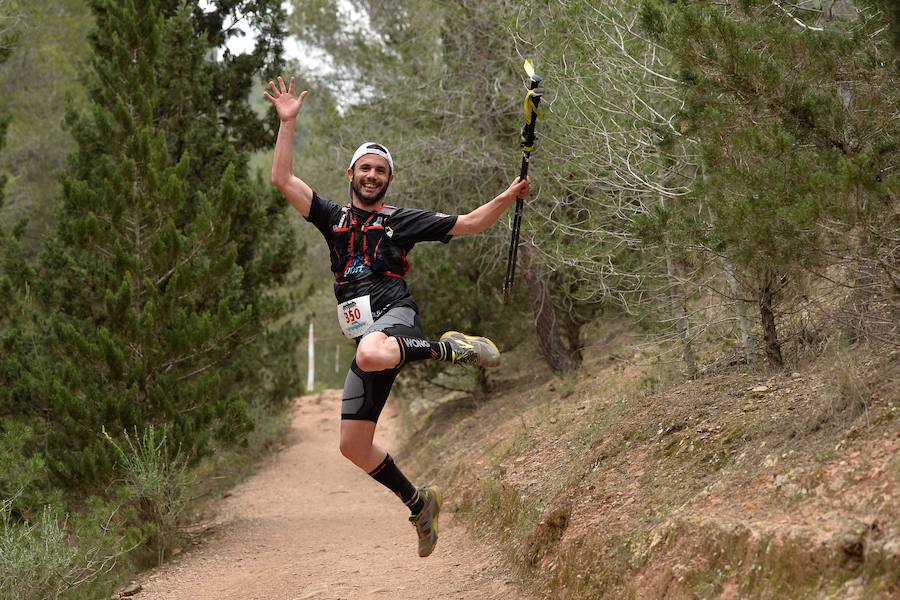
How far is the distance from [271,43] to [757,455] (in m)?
10.4

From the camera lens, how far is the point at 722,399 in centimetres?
608

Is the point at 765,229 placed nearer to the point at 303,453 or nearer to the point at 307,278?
the point at 303,453

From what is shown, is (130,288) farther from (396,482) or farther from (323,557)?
(396,482)

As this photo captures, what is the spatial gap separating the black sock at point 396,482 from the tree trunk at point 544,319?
6190 millimetres

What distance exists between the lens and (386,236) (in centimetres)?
559

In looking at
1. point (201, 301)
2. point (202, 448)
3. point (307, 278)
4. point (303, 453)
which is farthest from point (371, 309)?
point (307, 278)

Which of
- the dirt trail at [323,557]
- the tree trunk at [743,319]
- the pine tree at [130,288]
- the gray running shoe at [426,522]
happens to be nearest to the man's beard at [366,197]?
the gray running shoe at [426,522]

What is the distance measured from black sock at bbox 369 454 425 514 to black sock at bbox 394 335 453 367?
30.5 inches

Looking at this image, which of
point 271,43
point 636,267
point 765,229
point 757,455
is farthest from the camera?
point 271,43

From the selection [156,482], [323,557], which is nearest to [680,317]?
[323,557]

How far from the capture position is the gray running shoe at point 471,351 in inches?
218

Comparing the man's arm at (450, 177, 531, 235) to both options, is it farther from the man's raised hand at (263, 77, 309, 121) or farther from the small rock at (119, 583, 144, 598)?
the small rock at (119, 583, 144, 598)

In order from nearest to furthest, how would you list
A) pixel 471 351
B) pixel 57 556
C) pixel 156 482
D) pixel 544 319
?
pixel 471 351 < pixel 57 556 < pixel 156 482 < pixel 544 319

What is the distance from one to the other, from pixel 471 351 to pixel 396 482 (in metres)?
1.02
